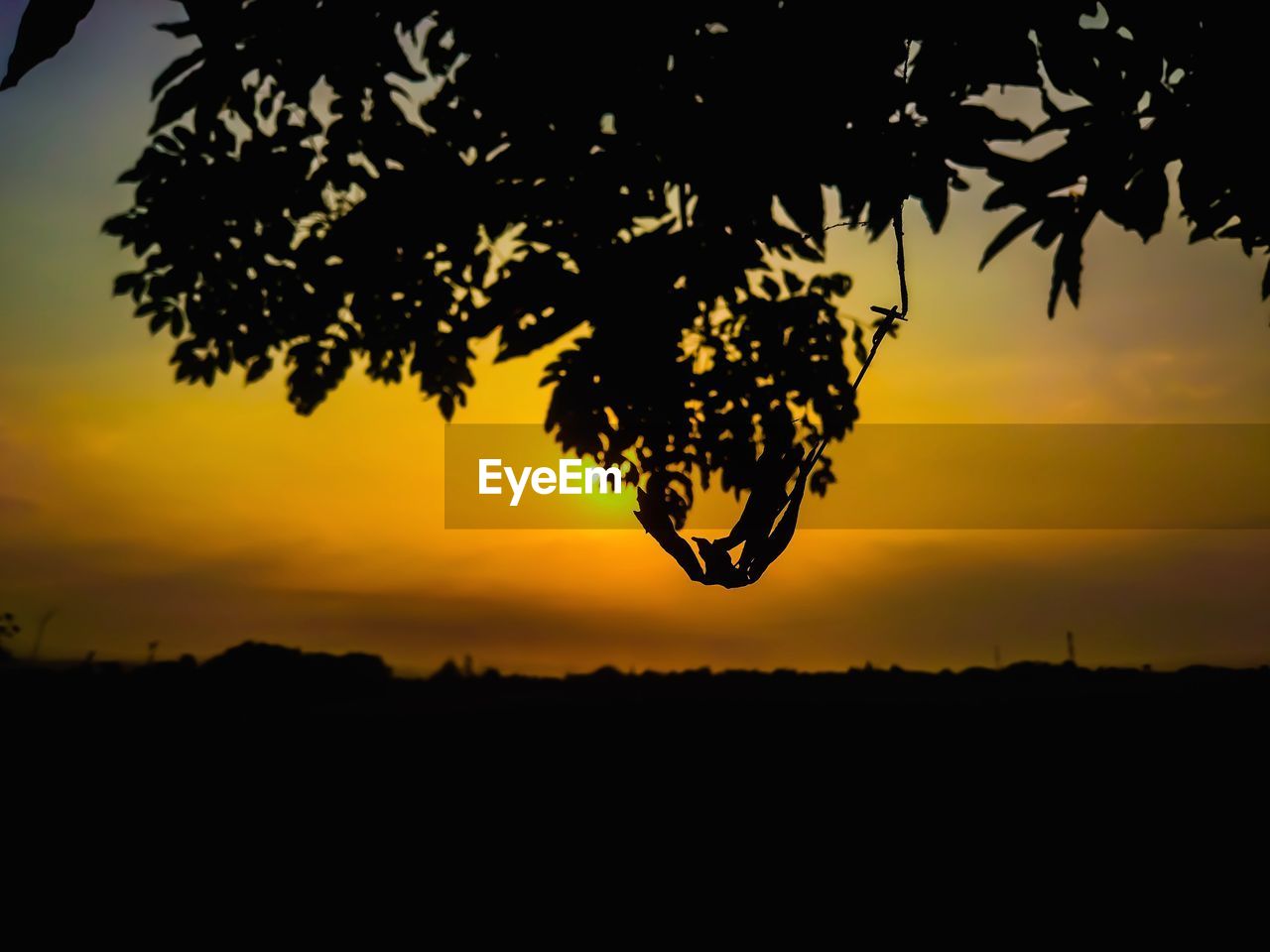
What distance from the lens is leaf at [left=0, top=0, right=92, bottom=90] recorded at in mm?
2547

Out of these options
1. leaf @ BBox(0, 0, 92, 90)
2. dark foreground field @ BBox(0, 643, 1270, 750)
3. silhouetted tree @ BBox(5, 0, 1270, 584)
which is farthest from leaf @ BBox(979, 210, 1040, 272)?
dark foreground field @ BBox(0, 643, 1270, 750)

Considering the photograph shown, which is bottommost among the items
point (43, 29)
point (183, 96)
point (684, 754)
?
point (684, 754)

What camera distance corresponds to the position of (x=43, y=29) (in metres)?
2.55

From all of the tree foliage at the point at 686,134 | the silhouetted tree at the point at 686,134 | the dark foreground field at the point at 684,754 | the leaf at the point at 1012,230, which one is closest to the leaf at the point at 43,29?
the silhouetted tree at the point at 686,134

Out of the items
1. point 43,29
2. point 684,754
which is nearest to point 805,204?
point 43,29

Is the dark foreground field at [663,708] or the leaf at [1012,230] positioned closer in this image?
the leaf at [1012,230]

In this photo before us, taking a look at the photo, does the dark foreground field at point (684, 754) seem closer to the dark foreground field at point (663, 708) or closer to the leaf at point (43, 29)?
the dark foreground field at point (663, 708)

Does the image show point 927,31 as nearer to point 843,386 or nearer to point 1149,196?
point 1149,196

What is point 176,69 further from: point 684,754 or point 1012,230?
point 684,754

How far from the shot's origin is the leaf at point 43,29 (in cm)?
Result: 255

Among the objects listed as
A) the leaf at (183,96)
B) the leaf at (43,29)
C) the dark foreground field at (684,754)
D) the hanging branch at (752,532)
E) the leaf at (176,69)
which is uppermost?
the leaf at (176,69)

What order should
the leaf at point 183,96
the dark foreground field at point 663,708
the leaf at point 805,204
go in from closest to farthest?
the leaf at point 805,204
the leaf at point 183,96
the dark foreground field at point 663,708

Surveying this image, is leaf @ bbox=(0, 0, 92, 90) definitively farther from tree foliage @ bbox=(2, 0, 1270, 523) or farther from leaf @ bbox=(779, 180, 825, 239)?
leaf @ bbox=(779, 180, 825, 239)

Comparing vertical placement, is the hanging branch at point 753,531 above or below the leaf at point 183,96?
below
